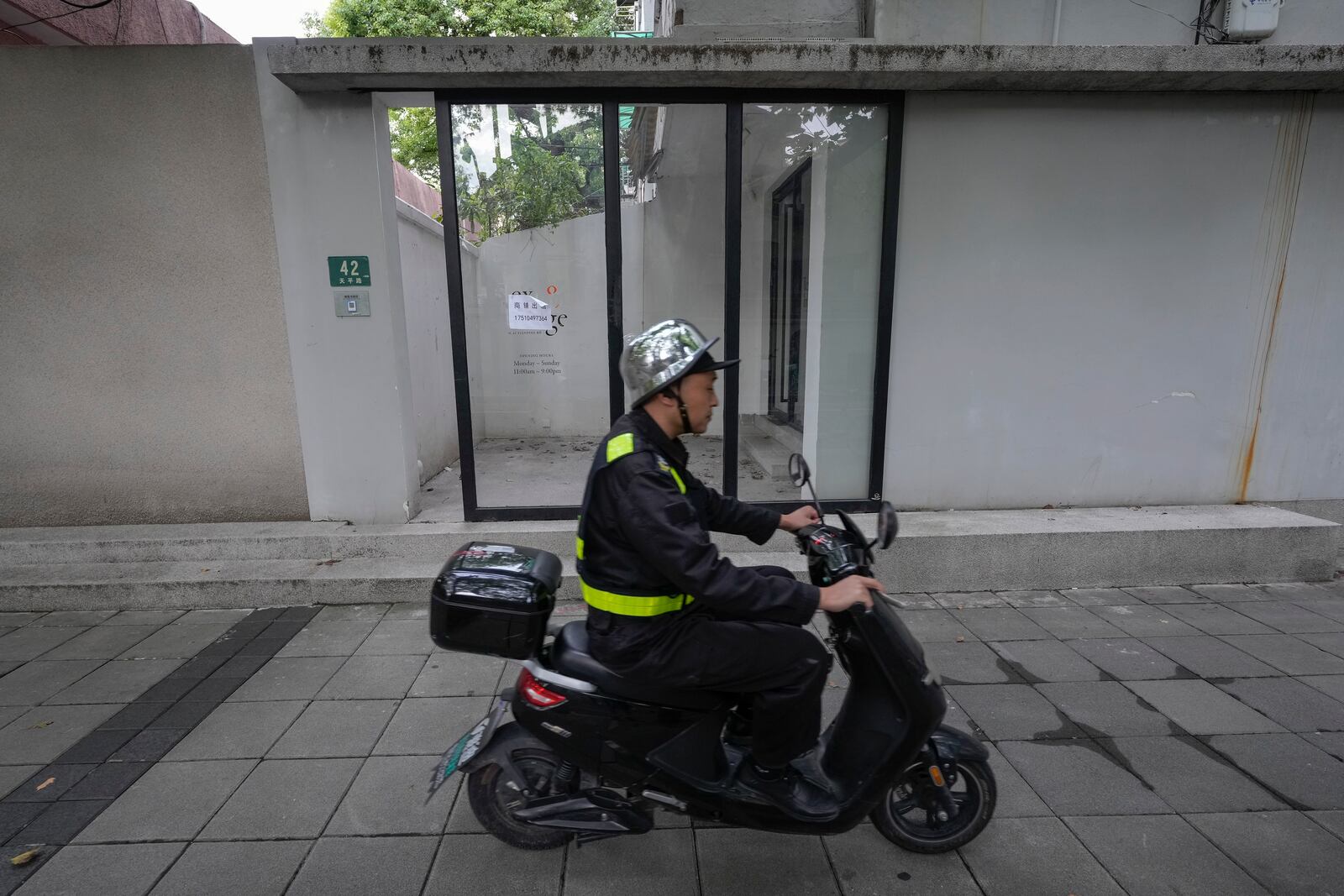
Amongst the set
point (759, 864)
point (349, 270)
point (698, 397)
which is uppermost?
point (349, 270)

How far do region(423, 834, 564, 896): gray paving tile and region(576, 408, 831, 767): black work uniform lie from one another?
87 cm

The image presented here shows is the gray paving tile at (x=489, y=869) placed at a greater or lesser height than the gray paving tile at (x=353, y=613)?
lesser

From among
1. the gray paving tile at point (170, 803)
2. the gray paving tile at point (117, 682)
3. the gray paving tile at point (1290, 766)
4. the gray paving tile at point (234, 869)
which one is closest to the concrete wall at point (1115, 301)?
the gray paving tile at point (1290, 766)

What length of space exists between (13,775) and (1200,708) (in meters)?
5.52

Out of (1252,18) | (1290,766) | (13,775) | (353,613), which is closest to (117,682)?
(13,775)

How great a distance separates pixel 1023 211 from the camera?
501cm

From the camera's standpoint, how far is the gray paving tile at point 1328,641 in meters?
3.94

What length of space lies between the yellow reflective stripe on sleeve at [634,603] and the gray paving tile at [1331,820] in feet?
8.75

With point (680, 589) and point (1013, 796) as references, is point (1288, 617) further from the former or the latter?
point (680, 589)

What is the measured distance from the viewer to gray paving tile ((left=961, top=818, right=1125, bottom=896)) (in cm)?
231

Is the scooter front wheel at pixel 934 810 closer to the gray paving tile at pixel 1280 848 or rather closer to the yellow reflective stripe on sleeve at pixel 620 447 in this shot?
the gray paving tile at pixel 1280 848

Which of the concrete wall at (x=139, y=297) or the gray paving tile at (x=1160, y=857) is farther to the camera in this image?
the concrete wall at (x=139, y=297)

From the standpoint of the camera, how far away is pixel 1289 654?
389 cm

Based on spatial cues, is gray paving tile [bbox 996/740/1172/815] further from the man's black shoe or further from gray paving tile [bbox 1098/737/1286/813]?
the man's black shoe
